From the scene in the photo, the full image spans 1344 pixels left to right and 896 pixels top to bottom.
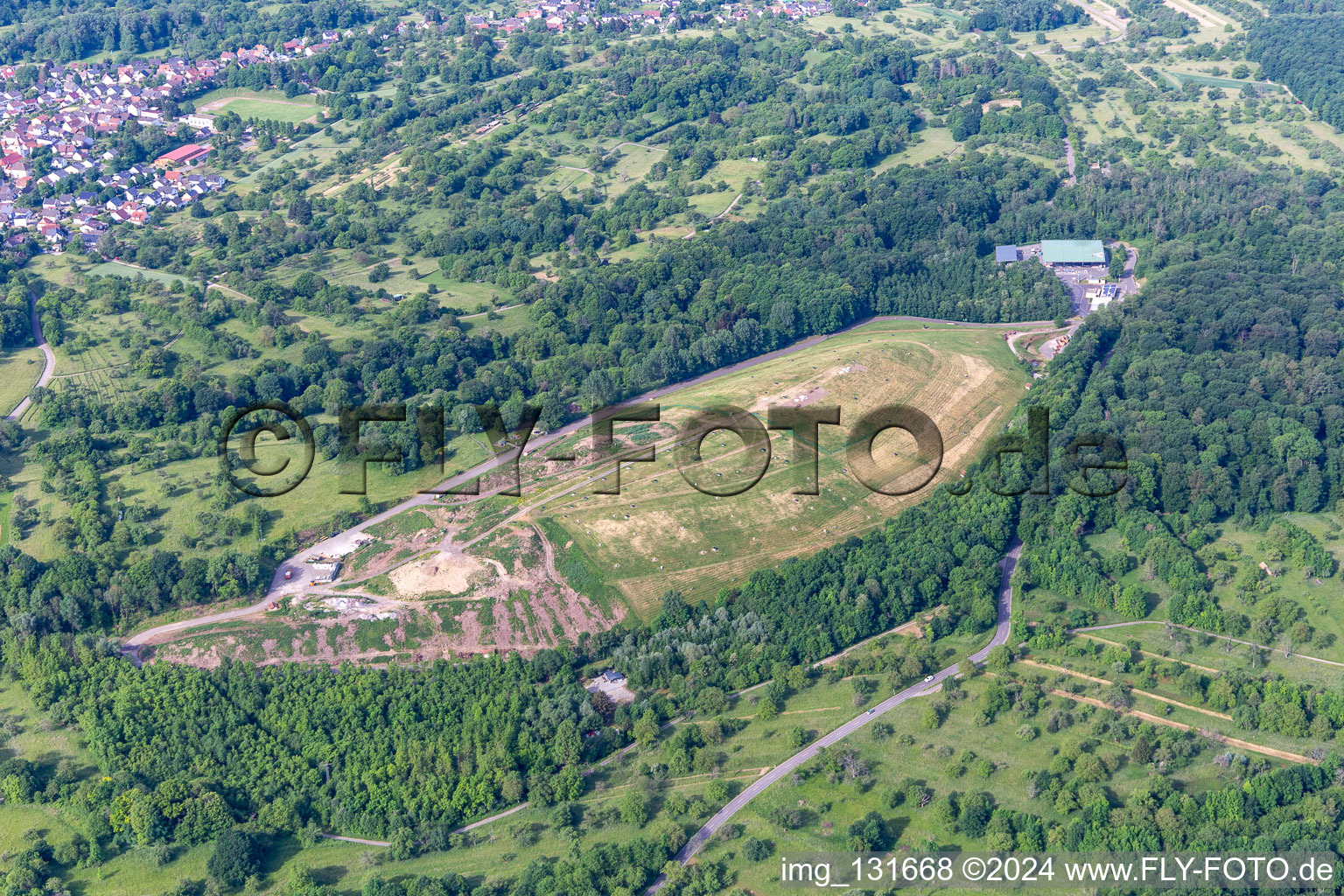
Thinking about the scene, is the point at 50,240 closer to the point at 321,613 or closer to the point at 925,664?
the point at 321,613

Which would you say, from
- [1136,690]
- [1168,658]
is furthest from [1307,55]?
[1136,690]

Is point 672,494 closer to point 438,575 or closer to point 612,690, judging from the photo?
point 438,575

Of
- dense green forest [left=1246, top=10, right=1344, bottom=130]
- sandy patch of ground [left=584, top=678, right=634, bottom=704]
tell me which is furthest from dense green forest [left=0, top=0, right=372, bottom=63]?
sandy patch of ground [left=584, top=678, right=634, bottom=704]

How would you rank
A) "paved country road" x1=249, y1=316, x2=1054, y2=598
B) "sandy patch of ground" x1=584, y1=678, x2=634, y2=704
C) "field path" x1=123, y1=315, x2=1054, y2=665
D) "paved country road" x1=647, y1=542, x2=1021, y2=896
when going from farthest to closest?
"paved country road" x1=249, y1=316, x2=1054, y2=598 → "field path" x1=123, y1=315, x2=1054, y2=665 → "sandy patch of ground" x1=584, y1=678, x2=634, y2=704 → "paved country road" x1=647, y1=542, x2=1021, y2=896

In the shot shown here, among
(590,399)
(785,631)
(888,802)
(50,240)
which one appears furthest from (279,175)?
(888,802)

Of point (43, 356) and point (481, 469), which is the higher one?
point (43, 356)

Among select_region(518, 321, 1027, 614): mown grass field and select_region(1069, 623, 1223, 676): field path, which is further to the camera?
select_region(518, 321, 1027, 614): mown grass field

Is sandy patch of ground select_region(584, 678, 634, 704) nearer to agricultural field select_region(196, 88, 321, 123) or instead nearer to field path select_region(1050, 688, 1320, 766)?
field path select_region(1050, 688, 1320, 766)
